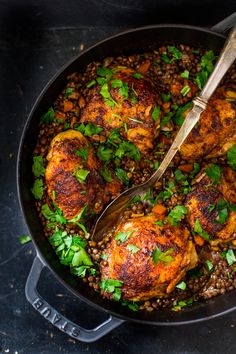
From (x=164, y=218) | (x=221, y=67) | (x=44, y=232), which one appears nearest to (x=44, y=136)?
(x=44, y=232)

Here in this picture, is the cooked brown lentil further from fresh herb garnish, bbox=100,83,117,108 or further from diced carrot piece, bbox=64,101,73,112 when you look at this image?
fresh herb garnish, bbox=100,83,117,108

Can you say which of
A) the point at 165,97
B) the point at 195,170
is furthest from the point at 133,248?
the point at 165,97

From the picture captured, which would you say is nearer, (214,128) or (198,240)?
(214,128)

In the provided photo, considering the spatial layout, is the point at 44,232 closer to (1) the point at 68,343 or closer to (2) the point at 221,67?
(1) the point at 68,343

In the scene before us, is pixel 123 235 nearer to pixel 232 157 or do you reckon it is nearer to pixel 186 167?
pixel 186 167

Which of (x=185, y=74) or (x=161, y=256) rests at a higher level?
(x=185, y=74)

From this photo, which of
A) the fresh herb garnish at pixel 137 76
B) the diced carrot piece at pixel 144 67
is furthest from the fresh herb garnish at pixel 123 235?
the diced carrot piece at pixel 144 67
